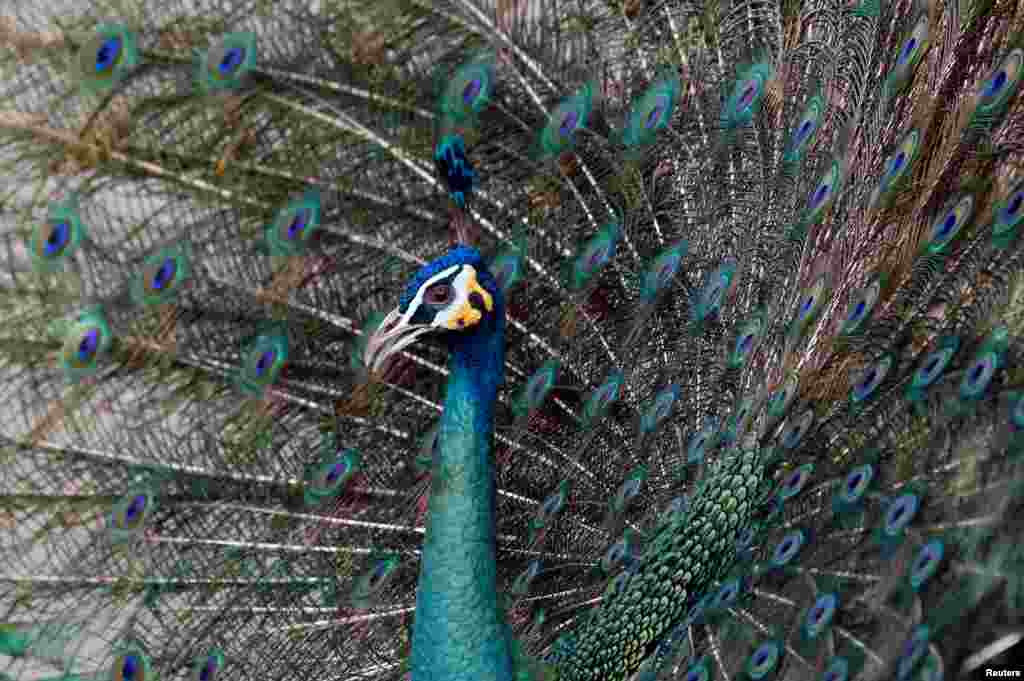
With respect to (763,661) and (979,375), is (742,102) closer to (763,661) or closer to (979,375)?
(979,375)

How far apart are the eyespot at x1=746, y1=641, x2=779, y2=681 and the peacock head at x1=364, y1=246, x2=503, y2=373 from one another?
28.0 inches

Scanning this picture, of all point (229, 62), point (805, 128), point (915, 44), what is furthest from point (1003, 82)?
point (229, 62)

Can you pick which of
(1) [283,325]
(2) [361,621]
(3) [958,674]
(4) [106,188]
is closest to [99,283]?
(4) [106,188]

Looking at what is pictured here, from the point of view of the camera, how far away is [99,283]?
204 centimetres

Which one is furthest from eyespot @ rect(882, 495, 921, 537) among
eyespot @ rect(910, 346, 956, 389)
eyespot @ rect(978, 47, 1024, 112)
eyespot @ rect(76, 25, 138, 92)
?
eyespot @ rect(76, 25, 138, 92)

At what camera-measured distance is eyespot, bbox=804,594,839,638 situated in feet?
7.41

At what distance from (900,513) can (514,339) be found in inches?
28.8

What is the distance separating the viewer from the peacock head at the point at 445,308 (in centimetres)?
187

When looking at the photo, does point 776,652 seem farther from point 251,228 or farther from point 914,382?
point 251,228

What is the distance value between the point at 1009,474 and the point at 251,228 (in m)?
1.17

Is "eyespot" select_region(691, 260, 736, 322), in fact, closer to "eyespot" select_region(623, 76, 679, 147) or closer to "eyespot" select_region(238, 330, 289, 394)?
"eyespot" select_region(623, 76, 679, 147)

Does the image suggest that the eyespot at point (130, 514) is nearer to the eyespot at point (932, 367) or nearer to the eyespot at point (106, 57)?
the eyespot at point (106, 57)

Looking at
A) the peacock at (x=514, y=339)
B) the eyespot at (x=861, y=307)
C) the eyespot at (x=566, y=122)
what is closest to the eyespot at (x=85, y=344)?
the peacock at (x=514, y=339)

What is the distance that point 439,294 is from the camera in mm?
1930
